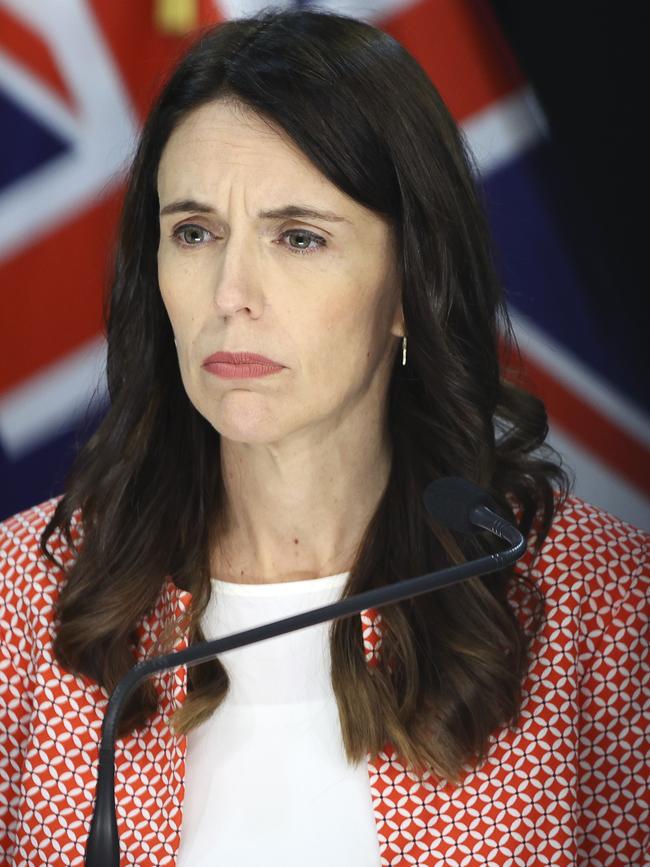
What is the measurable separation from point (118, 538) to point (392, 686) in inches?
17.7

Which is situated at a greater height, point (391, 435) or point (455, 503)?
point (455, 503)

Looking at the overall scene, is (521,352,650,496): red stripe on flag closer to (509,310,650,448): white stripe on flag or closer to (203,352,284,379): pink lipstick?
(509,310,650,448): white stripe on flag

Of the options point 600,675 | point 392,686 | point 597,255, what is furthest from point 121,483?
point 597,255

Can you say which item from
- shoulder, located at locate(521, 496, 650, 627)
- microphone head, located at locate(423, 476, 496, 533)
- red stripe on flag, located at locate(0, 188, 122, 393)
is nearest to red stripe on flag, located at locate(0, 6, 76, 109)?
red stripe on flag, located at locate(0, 188, 122, 393)

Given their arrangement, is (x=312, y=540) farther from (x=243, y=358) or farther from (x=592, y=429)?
(x=592, y=429)

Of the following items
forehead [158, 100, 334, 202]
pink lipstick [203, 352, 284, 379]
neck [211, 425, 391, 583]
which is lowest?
neck [211, 425, 391, 583]

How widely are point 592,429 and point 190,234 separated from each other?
2.94ft

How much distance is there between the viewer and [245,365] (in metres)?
1.77

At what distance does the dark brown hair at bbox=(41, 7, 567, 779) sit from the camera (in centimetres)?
182

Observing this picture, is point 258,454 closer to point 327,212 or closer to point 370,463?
point 370,463

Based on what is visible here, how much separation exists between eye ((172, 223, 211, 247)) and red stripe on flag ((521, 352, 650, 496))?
77 centimetres

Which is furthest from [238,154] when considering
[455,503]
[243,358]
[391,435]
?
[455,503]

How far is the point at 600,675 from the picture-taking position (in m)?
1.90

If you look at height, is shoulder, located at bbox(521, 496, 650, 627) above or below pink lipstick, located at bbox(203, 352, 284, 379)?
below
